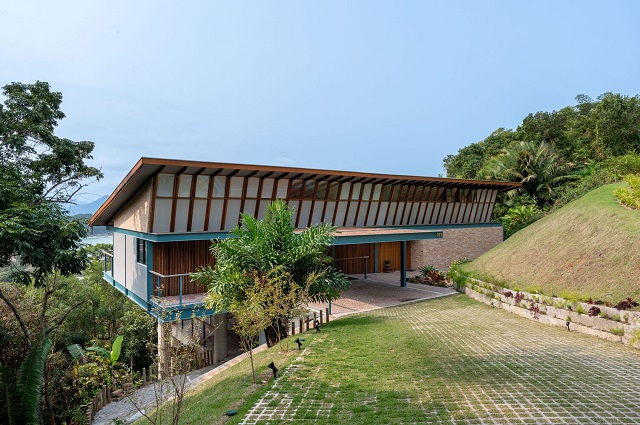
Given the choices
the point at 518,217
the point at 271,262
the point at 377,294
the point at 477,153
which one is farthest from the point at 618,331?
the point at 477,153

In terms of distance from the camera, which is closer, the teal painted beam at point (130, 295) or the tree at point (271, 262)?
the tree at point (271, 262)

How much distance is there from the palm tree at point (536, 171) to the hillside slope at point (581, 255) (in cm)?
1252

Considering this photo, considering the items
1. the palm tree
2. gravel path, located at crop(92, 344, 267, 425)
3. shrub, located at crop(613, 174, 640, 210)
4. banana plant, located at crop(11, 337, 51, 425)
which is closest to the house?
gravel path, located at crop(92, 344, 267, 425)

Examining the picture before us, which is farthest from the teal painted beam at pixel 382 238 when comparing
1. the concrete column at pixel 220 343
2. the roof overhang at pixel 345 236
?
the concrete column at pixel 220 343

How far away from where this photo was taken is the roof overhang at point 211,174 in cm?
1547

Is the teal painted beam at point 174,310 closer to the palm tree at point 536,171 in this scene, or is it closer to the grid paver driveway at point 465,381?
the grid paver driveway at point 465,381

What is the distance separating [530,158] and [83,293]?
Answer: 34396 millimetres

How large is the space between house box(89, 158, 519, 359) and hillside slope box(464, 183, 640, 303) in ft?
11.8

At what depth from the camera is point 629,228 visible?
13.6m

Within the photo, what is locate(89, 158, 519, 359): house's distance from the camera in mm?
16406

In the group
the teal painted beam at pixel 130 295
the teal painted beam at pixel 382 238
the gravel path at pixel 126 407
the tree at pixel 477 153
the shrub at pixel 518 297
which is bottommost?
the gravel path at pixel 126 407

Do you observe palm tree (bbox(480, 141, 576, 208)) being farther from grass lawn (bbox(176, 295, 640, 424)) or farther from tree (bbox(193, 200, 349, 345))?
tree (bbox(193, 200, 349, 345))

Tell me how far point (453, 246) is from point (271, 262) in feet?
63.5

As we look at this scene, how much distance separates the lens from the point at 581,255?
13.9m
